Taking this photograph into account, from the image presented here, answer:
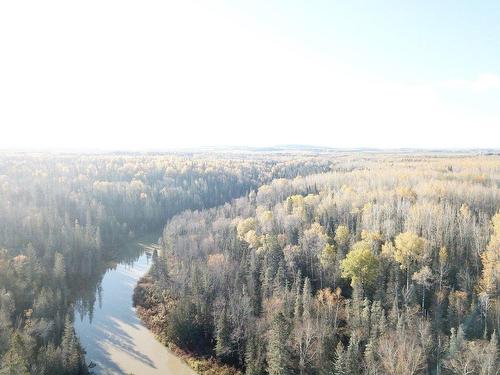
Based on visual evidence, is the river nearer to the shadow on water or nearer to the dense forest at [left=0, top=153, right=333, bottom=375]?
the shadow on water

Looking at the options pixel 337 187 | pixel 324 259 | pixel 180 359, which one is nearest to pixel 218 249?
pixel 324 259

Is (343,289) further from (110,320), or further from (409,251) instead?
(110,320)

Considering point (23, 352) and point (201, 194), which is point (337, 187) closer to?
point (201, 194)

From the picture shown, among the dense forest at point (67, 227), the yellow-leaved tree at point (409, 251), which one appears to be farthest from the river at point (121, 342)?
the yellow-leaved tree at point (409, 251)

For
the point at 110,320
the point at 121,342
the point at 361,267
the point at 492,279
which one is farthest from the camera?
the point at 110,320

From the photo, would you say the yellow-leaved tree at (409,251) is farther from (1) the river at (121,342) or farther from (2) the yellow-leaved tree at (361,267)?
(1) the river at (121,342)

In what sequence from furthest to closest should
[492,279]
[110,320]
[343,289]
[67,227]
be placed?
[67,227] < [343,289] < [110,320] < [492,279]

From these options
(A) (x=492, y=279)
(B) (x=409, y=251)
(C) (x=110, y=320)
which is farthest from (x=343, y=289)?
(C) (x=110, y=320)

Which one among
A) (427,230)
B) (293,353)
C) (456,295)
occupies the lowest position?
(293,353)
